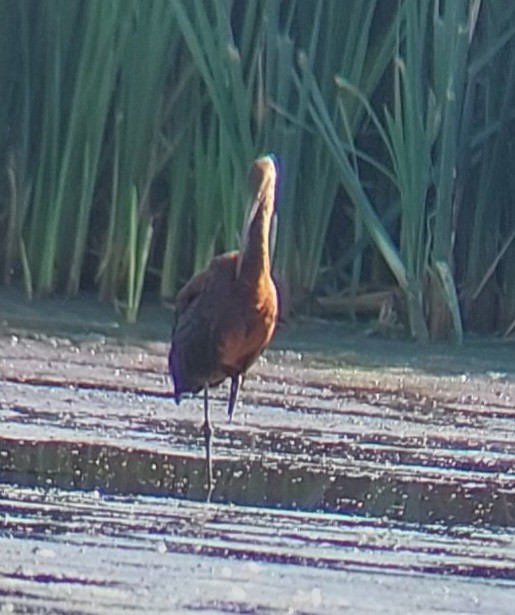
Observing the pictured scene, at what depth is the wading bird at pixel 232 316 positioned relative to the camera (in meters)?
6.36

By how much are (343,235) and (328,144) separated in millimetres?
931

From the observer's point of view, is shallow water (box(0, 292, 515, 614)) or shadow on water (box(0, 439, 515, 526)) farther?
shadow on water (box(0, 439, 515, 526))

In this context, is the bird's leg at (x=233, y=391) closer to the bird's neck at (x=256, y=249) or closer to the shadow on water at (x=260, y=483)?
the bird's neck at (x=256, y=249)

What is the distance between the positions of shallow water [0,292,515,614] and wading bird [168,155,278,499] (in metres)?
0.18

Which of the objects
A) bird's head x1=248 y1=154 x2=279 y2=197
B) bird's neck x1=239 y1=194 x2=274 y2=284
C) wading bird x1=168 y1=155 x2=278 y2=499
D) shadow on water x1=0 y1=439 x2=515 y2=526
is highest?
bird's head x1=248 y1=154 x2=279 y2=197

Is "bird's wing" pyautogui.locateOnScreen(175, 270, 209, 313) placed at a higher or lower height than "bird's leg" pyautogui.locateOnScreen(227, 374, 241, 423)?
higher

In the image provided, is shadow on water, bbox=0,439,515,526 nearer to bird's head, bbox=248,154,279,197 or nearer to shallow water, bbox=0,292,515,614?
shallow water, bbox=0,292,515,614

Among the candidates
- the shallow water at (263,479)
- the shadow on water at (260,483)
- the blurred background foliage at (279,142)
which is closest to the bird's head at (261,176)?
the shallow water at (263,479)

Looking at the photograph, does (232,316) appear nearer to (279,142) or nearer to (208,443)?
(208,443)

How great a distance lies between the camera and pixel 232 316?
20.8 feet

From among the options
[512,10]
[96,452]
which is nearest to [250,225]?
[96,452]

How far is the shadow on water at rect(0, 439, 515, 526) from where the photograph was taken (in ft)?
17.5

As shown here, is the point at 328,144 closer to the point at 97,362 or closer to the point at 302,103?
the point at 302,103

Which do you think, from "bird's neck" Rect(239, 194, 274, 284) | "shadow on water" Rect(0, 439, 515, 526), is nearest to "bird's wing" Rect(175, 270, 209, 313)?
"bird's neck" Rect(239, 194, 274, 284)
